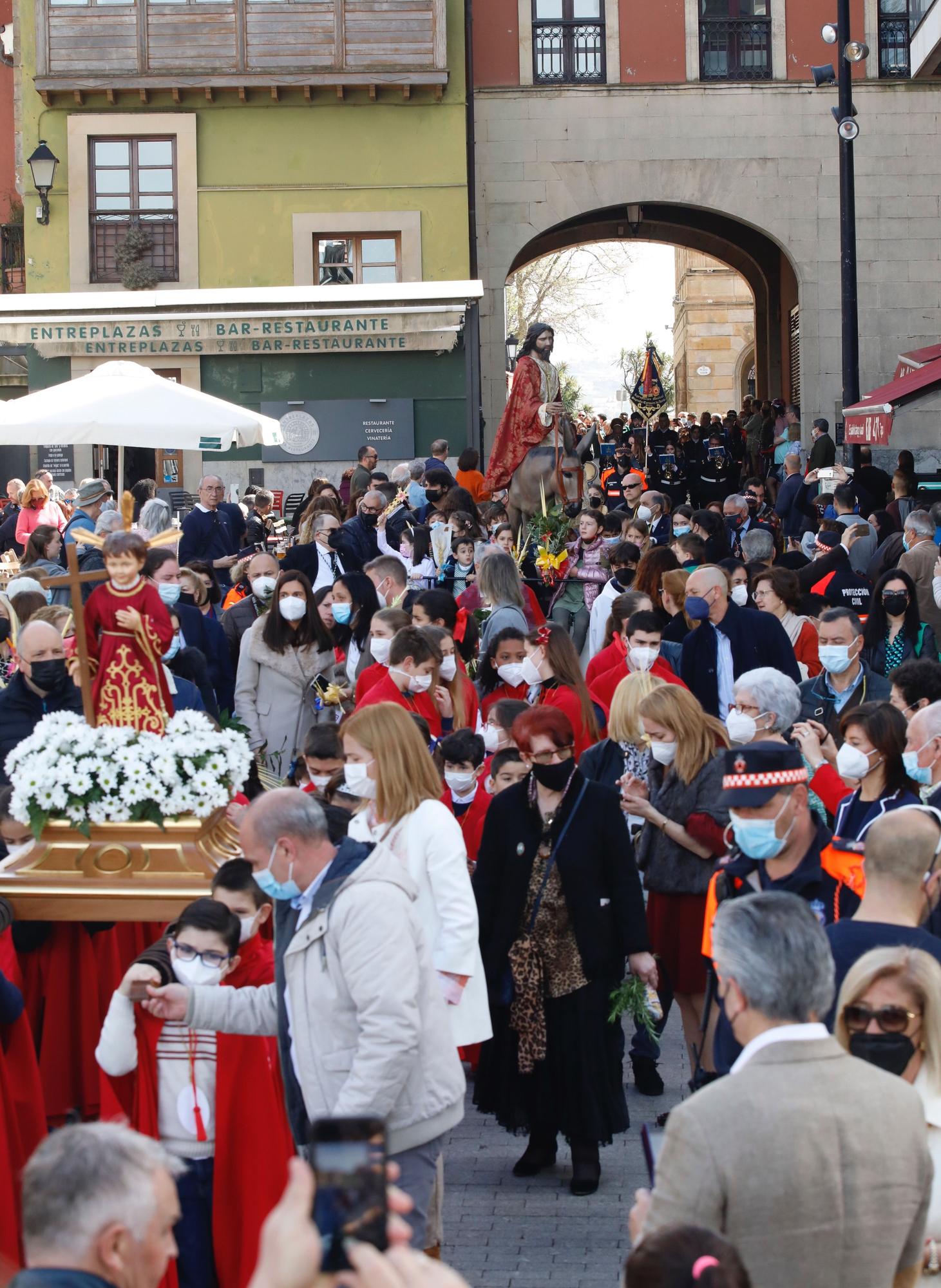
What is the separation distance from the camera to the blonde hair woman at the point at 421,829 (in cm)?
565

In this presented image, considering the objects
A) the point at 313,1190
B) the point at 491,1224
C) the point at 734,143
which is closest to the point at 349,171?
the point at 734,143

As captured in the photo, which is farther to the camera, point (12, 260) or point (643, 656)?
point (12, 260)

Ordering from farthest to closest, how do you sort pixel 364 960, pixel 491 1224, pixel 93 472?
pixel 93 472 < pixel 491 1224 < pixel 364 960

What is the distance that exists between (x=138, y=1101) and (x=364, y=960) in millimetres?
1246

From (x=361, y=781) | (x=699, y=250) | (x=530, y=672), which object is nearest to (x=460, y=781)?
(x=530, y=672)

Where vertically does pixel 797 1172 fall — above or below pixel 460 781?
below

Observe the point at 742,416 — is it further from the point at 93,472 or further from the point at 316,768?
the point at 316,768

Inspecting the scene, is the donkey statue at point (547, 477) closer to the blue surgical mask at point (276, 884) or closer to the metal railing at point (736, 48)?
the blue surgical mask at point (276, 884)

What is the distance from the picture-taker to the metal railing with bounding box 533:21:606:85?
88.3 ft

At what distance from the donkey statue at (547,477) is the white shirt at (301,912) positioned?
1200cm

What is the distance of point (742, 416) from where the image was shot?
29453 millimetres

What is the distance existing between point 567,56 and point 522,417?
12.2 m

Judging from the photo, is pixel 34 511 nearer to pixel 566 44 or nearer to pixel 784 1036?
pixel 784 1036

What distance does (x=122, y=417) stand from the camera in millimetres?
13781
